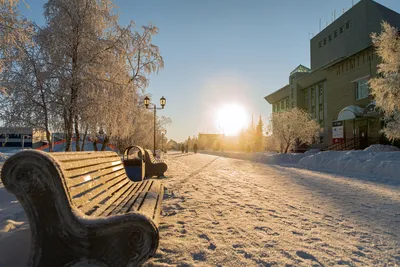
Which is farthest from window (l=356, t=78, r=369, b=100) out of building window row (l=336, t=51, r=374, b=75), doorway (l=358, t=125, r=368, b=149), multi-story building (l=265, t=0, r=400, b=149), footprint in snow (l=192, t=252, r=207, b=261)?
footprint in snow (l=192, t=252, r=207, b=261)

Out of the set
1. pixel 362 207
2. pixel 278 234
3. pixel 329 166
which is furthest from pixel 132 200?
pixel 329 166

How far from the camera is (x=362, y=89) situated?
2864 cm

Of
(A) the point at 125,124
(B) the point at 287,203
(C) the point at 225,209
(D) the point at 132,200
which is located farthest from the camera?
(A) the point at 125,124

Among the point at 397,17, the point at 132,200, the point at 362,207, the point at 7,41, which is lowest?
the point at 362,207

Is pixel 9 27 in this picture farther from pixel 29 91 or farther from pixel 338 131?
pixel 338 131

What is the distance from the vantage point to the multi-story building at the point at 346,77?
90.3 feet

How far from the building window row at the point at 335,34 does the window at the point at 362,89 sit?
13.2 metres

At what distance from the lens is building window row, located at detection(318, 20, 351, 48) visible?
122ft

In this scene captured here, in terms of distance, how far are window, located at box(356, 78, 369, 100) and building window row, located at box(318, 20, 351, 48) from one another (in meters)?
13.2

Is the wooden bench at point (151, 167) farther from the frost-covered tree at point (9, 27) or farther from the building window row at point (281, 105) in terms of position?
the building window row at point (281, 105)

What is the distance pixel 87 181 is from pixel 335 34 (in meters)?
47.6

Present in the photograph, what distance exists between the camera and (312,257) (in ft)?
9.01

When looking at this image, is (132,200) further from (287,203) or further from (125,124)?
(125,124)

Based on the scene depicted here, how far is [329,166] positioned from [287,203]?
10780 mm
